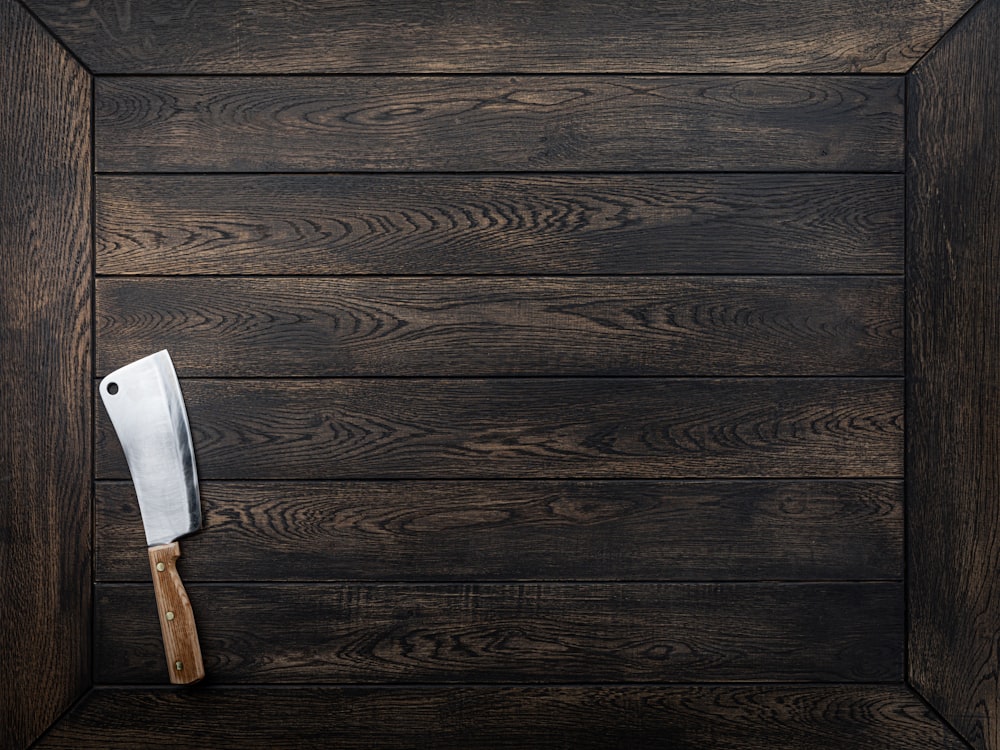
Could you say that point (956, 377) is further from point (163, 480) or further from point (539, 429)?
point (163, 480)

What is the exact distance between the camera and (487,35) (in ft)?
2.64

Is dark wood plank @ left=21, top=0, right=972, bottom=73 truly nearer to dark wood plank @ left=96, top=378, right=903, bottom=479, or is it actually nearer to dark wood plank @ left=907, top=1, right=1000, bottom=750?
dark wood plank @ left=907, top=1, right=1000, bottom=750

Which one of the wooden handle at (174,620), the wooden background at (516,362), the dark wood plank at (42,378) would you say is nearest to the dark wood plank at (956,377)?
the wooden background at (516,362)

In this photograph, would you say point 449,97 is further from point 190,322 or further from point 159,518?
point 159,518

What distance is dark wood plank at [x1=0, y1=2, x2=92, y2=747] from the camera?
791 mm

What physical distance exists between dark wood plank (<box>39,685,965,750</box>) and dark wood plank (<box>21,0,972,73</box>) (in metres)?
0.79

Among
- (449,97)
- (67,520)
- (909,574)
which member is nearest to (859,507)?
(909,574)

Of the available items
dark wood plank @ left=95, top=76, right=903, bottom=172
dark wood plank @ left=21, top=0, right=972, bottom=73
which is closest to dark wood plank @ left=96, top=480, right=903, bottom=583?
dark wood plank @ left=95, top=76, right=903, bottom=172

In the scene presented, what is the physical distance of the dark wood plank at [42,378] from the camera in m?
0.79

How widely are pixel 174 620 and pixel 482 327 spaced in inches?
20.6

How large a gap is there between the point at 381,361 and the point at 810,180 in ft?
1.93

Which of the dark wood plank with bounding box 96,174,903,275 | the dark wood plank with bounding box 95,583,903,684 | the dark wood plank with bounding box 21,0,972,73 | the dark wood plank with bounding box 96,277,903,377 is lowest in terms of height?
the dark wood plank with bounding box 95,583,903,684

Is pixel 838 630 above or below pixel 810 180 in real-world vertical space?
below

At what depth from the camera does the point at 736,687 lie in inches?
31.9
